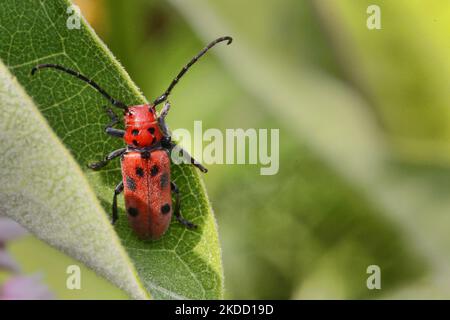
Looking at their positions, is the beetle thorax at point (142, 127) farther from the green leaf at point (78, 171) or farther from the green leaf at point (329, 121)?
the green leaf at point (329, 121)

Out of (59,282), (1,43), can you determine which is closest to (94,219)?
(1,43)

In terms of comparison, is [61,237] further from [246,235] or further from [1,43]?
[246,235]

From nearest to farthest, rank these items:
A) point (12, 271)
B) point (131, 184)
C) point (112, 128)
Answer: point (112, 128) → point (131, 184) → point (12, 271)

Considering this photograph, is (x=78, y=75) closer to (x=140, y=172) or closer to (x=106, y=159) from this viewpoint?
(x=106, y=159)

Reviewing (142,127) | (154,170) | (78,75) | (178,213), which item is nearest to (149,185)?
(154,170)

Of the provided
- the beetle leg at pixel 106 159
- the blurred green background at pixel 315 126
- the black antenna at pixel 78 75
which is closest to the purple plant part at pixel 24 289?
the blurred green background at pixel 315 126
